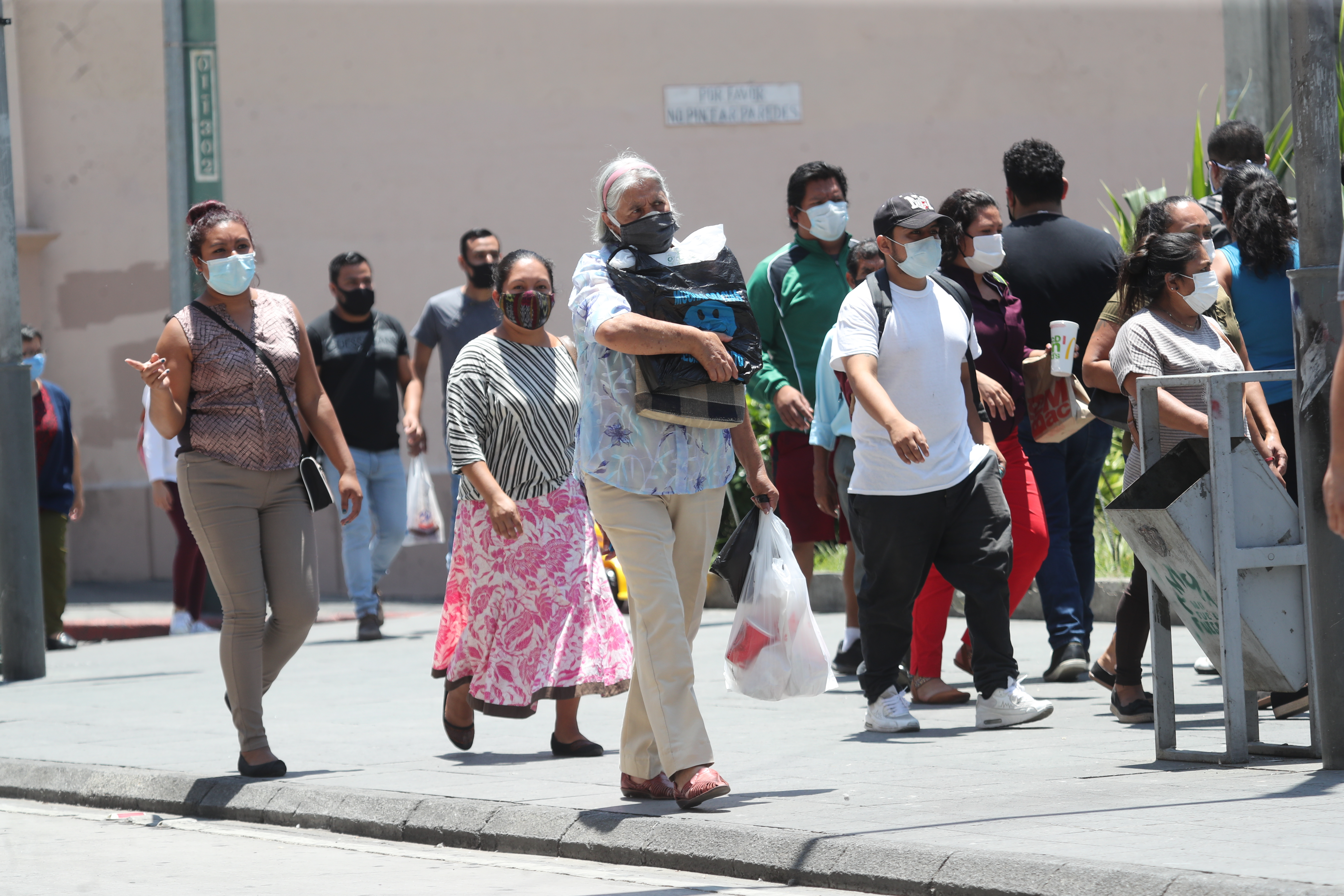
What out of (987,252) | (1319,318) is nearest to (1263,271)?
(987,252)

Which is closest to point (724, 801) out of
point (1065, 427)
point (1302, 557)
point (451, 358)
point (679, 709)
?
point (679, 709)

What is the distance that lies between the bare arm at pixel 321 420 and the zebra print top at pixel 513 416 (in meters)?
0.38

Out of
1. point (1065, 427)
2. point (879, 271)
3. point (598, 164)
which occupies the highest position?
point (598, 164)

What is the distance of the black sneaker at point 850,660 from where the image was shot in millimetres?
8523

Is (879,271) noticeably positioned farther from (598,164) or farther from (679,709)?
(598,164)

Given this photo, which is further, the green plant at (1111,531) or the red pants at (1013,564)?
the green plant at (1111,531)

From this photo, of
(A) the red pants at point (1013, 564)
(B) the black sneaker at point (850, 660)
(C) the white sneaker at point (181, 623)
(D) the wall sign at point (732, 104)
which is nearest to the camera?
(A) the red pants at point (1013, 564)

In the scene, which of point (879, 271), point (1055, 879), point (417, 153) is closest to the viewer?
point (1055, 879)

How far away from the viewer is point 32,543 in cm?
1000

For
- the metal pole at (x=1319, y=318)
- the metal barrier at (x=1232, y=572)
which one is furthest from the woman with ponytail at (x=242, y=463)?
the metal pole at (x=1319, y=318)

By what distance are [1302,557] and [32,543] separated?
22.4 feet

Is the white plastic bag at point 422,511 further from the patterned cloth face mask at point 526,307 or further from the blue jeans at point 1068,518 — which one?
the patterned cloth face mask at point 526,307

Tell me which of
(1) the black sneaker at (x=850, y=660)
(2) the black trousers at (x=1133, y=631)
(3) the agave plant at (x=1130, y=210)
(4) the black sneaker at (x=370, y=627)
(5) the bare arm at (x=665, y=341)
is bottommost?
(4) the black sneaker at (x=370, y=627)

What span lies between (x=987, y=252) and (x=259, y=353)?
2.86 metres
